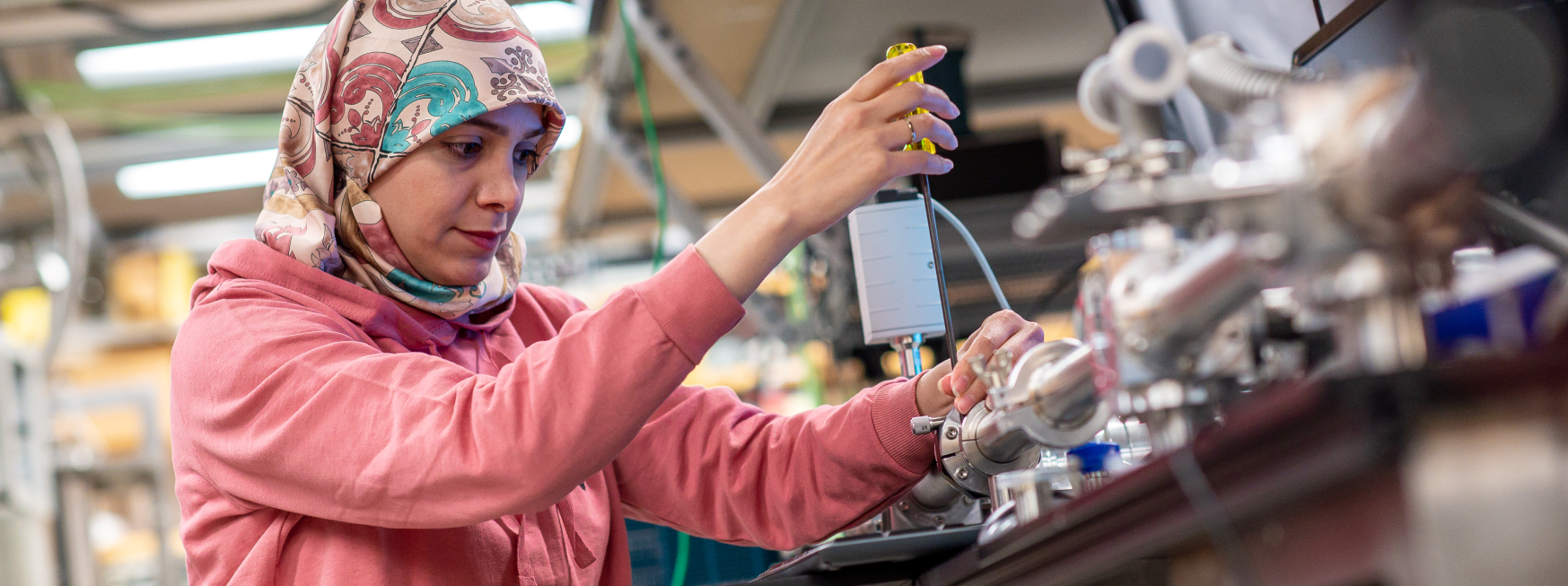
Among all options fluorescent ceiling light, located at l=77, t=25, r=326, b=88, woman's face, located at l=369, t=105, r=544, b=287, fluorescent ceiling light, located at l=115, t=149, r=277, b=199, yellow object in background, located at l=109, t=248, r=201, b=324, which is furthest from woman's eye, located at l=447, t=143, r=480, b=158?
yellow object in background, located at l=109, t=248, r=201, b=324

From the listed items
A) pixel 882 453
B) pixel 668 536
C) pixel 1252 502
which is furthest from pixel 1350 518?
pixel 668 536

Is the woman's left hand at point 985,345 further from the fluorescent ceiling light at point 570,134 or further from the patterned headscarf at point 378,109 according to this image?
the fluorescent ceiling light at point 570,134

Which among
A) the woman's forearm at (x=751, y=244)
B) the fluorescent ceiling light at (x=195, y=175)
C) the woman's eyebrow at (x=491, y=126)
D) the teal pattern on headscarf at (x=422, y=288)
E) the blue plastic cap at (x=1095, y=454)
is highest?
the fluorescent ceiling light at (x=195, y=175)

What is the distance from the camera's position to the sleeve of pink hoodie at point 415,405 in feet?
2.67

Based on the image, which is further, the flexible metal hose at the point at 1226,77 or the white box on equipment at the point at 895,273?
the white box on equipment at the point at 895,273

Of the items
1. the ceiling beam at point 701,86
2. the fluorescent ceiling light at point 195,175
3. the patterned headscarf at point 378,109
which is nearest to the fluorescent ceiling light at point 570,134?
the ceiling beam at point 701,86

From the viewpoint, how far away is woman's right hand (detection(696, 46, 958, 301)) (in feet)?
2.66

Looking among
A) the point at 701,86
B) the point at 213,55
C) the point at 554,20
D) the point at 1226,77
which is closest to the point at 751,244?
the point at 1226,77

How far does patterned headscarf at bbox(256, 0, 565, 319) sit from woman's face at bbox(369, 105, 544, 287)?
2cm

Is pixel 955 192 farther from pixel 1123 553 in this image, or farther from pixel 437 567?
pixel 1123 553

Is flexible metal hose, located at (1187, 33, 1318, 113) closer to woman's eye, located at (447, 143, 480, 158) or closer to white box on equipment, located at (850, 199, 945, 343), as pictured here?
white box on equipment, located at (850, 199, 945, 343)

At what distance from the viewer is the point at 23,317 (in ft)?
16.7

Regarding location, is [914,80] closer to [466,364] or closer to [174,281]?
[466,364]

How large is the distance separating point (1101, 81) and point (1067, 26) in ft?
6.26
